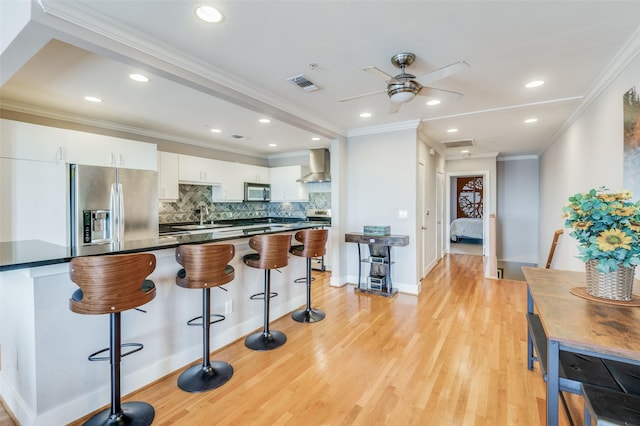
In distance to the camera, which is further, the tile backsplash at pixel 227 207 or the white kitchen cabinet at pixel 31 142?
the tile backsplash at pixel 227 207

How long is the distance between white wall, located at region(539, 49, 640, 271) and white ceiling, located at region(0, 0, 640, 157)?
19 cm

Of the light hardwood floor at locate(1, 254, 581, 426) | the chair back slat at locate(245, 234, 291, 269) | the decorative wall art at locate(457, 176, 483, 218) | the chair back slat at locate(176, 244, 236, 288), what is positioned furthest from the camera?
the decorative wall art at locate(457, 176, 483, 218)

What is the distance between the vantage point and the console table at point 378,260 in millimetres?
4113

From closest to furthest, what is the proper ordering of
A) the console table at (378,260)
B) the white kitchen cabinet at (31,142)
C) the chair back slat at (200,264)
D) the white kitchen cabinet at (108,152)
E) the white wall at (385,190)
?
the chair back slat at (200,264) → the white kitchen cabinet at (31,142) → the white kitchen cabinet at (108,152) → the console table at (378,260) → the white wall at (385,190)

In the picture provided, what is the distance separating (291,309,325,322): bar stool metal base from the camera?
3.32 meters

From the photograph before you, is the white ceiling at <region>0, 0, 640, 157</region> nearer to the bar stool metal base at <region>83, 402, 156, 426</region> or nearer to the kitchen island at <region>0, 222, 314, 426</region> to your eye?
the kitchen island at <region>0, 222, 314, 426</region>

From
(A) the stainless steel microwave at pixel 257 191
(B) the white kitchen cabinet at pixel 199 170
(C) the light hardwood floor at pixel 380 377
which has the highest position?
(B) the white kitchen cabinet at pixel 199 170

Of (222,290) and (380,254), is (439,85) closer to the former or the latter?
(380,254)

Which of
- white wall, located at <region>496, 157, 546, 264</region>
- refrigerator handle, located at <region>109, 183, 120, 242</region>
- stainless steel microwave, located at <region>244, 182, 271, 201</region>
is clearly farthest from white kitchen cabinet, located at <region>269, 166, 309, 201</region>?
white wall, located at <region>496, 157, 546, 264</region>

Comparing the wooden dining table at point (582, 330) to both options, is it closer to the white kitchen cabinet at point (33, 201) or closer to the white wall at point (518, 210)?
the white kitchen cabinet at point (33, 201)

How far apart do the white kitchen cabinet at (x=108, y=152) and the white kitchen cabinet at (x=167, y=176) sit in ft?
1.11

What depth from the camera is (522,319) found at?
333 centimetres

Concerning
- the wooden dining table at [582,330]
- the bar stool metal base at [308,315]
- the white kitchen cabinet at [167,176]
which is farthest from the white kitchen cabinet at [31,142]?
the wooden dining table at [582,330]

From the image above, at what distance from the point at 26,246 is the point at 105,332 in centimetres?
82
